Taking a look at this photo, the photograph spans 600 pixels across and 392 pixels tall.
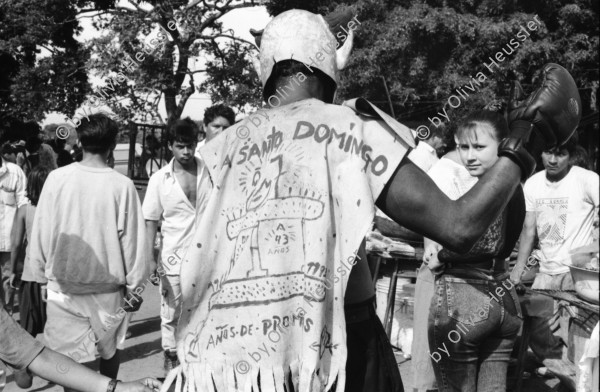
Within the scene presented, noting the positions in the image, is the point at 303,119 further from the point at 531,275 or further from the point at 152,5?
the point at 152,5

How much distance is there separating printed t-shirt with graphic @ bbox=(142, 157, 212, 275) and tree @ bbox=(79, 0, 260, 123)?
7.53m

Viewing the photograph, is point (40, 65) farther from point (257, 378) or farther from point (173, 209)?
point (257, 378)

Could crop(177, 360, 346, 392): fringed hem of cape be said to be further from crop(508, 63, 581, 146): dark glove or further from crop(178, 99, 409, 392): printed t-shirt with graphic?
crop(508, 63, 581, 146): dark glove

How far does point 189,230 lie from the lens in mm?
6062

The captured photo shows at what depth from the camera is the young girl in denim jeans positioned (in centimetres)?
374

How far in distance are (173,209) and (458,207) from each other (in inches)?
175

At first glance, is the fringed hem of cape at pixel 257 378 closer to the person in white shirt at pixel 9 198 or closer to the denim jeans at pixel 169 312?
the denim jeans at pixel 169 312

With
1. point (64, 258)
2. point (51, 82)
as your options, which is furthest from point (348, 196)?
point (51, 82)

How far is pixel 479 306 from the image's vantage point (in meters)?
3.75

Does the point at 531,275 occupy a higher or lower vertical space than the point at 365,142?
lower

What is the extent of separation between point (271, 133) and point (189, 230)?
13.0 ft

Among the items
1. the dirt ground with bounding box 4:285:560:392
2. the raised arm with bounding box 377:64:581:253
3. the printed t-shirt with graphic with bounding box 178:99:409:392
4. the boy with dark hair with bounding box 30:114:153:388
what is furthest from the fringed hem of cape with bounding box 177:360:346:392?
the dirt ground with bounding box 4:285:560:392

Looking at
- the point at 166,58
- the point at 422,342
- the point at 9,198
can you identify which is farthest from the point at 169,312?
the point at 166,58

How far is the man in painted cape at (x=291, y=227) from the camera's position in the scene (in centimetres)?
207
